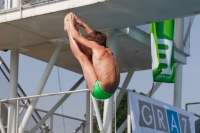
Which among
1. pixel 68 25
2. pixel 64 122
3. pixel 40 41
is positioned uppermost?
pixel 40 41

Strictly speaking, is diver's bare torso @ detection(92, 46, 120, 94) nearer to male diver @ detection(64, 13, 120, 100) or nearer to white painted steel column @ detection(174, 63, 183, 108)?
male diver @ detection(64, 13, 120, 100)

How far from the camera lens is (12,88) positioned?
62.2 ft

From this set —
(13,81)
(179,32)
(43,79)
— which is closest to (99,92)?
(43,79)

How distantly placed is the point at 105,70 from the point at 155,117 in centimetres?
896

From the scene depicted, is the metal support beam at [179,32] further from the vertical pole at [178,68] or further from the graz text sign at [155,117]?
the graz text sign at [155,117]

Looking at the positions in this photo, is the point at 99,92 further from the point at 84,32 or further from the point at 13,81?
the point at 13,81

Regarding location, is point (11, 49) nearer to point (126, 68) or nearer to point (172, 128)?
point (126, 68)

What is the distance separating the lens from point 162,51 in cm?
1853

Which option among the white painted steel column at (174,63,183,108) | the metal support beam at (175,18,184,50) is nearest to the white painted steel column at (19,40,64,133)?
the metal support beam at (175,18,184,50)

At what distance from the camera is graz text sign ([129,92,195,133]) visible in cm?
1526

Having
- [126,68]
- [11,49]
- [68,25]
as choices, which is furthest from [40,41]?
[68,25]

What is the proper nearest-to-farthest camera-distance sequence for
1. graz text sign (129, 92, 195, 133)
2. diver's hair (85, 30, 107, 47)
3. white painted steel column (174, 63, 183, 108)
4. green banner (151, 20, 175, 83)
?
1. diver's hair (85, 30, 107, 47)
2. graz text sign (129, 92, 195, 133)
3. green banner (151, 20, 175, 83)
4. white painted steel column (174, 63, 183, 108)

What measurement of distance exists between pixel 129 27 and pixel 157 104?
98.6 inches

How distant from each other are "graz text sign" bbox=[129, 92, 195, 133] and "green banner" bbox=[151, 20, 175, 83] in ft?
4.94
